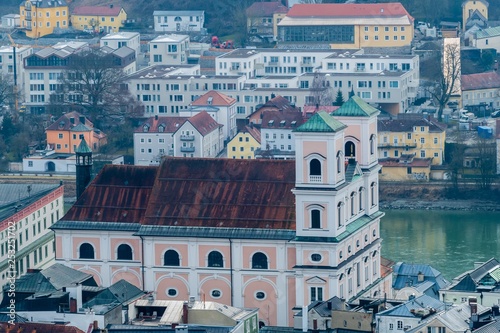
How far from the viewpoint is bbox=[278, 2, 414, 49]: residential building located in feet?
292

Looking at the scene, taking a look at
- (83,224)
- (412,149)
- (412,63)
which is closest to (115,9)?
(412,63)

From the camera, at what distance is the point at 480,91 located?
8369 centimetres

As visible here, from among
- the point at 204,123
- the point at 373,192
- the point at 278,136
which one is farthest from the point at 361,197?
the point at 204,123

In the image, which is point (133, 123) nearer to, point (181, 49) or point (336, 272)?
point (181, 49)

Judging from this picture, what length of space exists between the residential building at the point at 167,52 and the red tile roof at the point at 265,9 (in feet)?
15.4

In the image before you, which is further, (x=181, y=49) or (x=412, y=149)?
(x=181, y=49)

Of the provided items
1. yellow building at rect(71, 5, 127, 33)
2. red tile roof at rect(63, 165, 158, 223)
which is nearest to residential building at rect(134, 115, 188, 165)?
yellow building at rect(71, 5, 127, 33)

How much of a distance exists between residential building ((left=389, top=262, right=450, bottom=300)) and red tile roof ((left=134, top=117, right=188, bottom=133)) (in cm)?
2137

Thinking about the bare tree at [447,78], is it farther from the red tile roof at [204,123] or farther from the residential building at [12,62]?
the residential building at [12,62]

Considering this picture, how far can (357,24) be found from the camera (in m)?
89.1

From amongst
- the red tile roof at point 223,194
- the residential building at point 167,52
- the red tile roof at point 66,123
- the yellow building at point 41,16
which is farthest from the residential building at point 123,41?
the red tile roof at point 223,194

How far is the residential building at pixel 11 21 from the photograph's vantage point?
97625 millimetres

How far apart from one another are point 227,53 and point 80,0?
1527 cm

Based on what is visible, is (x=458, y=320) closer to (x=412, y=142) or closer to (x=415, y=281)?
(x=415, y=281)
